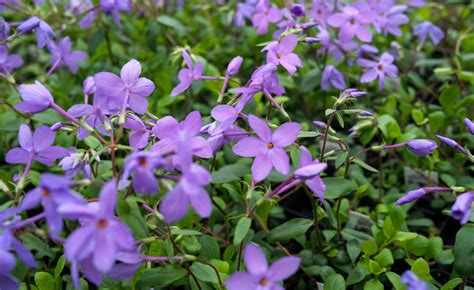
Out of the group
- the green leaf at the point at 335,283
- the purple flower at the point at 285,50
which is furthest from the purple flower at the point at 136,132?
the green leaf at the point at 335,283

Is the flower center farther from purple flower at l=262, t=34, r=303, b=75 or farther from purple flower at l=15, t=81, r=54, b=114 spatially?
purple flower at l=262, t=34, r=303, b=75

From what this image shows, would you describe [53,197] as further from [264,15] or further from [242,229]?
[264,15]

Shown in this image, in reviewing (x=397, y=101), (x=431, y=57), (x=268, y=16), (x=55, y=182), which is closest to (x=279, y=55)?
(x=268, y=16)

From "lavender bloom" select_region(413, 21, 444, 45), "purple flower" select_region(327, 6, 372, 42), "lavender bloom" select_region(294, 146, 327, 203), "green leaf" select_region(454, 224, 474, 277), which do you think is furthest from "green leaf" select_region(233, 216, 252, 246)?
"lavender bloom" select_region(413, 21, 444, 45)

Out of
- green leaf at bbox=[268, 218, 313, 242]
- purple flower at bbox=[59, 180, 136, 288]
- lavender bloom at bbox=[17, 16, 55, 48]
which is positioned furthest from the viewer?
lavender bloom at bbox=[17, 16, 55, 48]

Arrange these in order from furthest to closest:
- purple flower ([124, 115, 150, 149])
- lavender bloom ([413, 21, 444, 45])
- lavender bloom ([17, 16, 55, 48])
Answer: lavender bloom ([413, 21, 444, 45]) → lavender bloom ([17, 16, 55, 48]) → purple flower ([124, 115, 150, 149])

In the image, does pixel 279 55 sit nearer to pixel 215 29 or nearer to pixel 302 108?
pixel 302 108
